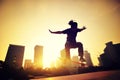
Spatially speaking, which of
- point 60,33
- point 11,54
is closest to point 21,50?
point 11,54

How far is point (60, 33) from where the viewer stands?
895 centimetres

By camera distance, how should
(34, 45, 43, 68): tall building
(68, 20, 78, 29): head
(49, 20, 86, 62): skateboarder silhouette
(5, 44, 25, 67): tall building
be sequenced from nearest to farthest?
(49, 20, 86, 62): skateboarder silhouette
(68, 20, 78, 29): head
(34, 45, 43, 68): tall building
(5, 44, 25, 67): tall building

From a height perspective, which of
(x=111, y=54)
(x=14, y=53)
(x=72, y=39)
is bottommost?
(x=72, y=39)

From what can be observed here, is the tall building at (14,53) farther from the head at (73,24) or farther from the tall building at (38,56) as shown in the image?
the head at (73,24)

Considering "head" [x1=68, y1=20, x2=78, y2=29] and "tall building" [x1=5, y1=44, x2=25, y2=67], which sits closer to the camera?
"head" [x1=68, y1=20, x2=78, y2=29]

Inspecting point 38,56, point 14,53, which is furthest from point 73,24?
point 14,53

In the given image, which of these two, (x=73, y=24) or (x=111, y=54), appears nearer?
(x=73, y=24)

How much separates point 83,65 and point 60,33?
7.18 feet

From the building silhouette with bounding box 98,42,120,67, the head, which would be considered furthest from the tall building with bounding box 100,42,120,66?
the head

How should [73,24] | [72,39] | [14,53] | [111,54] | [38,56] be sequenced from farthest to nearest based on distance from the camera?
[111,54], [14,53], [38,56], [73,24], [72,39]

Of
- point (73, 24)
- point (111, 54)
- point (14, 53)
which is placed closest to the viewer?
point (73, 24)

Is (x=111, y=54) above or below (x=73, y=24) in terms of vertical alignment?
above

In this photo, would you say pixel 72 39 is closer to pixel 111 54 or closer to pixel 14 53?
pixel 14 53

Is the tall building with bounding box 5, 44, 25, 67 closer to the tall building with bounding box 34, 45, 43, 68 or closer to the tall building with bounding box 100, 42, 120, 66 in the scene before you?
the tall building with bounding box 34, 45, 43, 68
